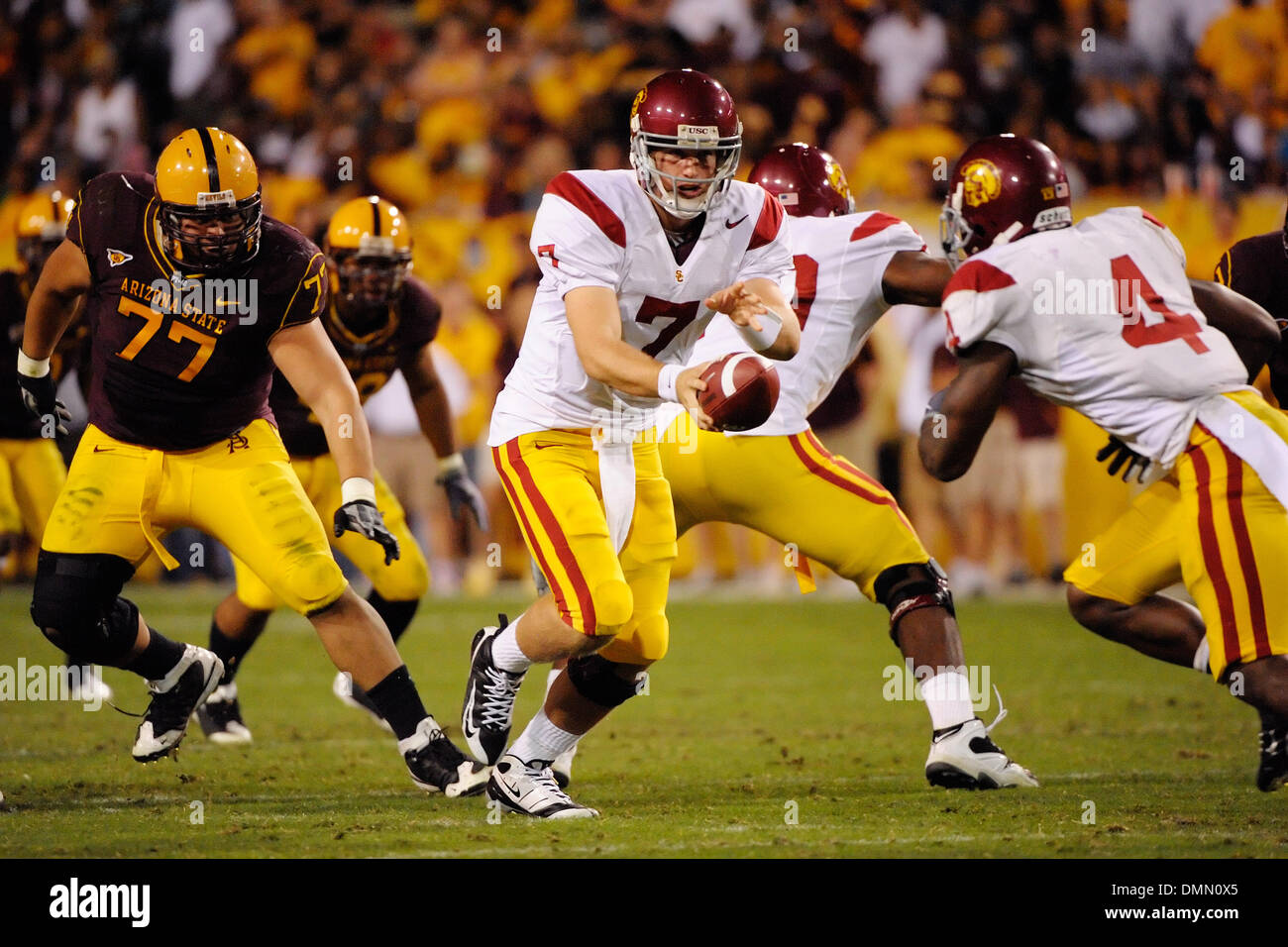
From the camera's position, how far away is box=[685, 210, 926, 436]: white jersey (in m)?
4.40

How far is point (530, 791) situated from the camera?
3902 mm

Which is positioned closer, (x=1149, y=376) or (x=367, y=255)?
(x=1149, y=376)

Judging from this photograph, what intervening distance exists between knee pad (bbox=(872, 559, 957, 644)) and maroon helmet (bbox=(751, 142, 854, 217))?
3.71ft

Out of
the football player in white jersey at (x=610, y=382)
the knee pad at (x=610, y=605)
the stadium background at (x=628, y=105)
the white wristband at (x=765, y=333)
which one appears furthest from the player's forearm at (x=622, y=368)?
the stadium background at (x=628, y=105)

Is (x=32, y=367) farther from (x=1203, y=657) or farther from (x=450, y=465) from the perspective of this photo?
(x=1203, y=657)

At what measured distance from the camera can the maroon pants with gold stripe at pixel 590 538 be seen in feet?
12.1

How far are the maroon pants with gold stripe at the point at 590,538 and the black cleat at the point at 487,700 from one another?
27 cm

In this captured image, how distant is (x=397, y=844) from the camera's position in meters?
3.46

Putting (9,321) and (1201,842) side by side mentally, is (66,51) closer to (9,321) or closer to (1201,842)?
(9,321)

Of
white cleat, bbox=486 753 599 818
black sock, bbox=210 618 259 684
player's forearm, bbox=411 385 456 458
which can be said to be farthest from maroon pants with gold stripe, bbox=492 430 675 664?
black sock, bbox=210 618 259 684

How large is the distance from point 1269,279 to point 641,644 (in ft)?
6.88

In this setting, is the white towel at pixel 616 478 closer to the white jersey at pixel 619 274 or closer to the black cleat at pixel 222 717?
the white jersey at pixel 619 274

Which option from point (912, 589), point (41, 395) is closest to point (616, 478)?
point (912, 589)

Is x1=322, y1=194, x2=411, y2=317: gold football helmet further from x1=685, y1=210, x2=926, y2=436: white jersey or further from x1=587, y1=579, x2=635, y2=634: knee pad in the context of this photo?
x1=587, y1=579, x2=635, y2=634: knee pad
